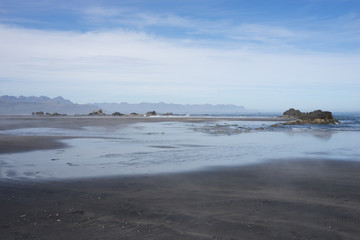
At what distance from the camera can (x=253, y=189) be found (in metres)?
8.50

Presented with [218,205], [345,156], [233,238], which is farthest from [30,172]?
[345,156]

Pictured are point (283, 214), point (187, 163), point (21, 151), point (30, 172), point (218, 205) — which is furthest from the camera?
point (21, 151)

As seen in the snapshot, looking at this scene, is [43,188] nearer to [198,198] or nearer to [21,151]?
[198,198]

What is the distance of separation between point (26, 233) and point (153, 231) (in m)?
2.32

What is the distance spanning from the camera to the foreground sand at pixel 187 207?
5.57 m

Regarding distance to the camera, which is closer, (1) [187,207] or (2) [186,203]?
(1) [187,207]

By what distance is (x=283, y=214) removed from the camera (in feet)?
21.1

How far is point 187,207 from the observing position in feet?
22.7

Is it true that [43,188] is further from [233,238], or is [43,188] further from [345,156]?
[345,156]

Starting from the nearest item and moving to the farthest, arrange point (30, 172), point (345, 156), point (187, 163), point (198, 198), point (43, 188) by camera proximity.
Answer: point (198, 198)
point (43, 188)
point (30, 172)
point (187, 163)
point (345, 156)

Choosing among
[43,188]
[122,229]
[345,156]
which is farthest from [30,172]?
[345,156]

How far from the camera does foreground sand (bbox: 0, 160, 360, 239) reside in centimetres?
557

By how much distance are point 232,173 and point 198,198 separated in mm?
3414

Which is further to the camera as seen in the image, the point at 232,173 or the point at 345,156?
the point at 345,156
